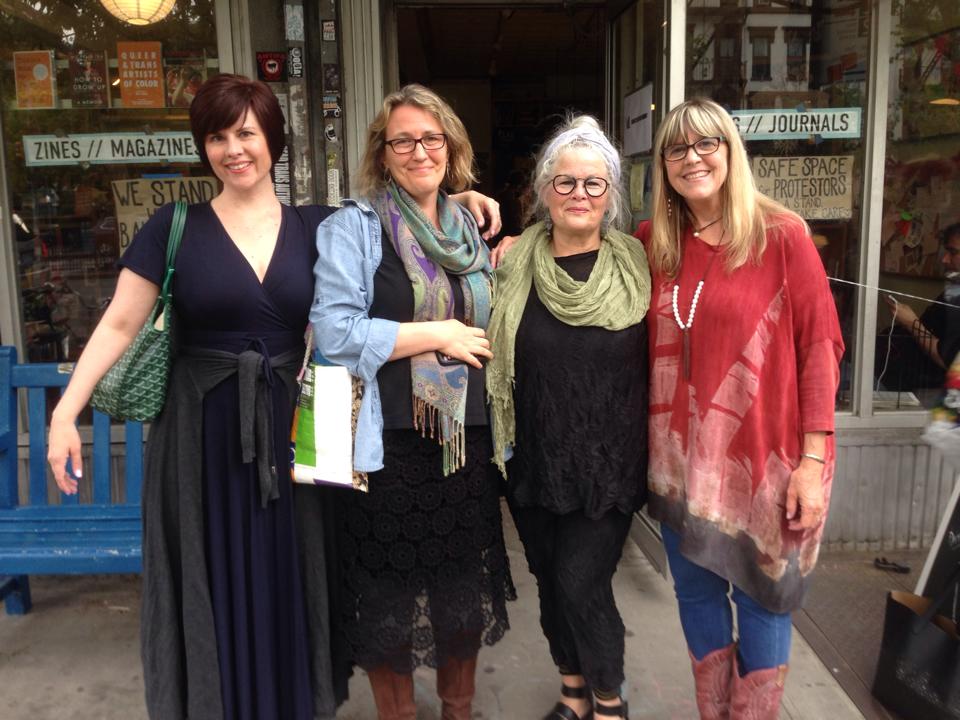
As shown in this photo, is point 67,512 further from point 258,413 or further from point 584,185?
point 584,185

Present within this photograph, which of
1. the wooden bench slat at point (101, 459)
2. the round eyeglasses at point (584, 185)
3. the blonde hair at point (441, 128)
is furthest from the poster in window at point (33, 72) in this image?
the round eyeglasses at point (584, 185)

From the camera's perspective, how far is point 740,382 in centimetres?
214

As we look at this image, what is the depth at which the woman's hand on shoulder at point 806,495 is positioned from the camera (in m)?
2.11

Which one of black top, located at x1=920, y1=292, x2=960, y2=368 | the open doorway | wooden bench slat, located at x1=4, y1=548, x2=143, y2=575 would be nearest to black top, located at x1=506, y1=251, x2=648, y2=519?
wooden bench slat, located at x1=4, y1=548, x2=143, y2=575

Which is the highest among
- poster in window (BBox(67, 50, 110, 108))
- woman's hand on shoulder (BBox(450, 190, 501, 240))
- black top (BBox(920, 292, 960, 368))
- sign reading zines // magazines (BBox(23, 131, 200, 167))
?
poster in window (BBox(67, 50, 110, 108))

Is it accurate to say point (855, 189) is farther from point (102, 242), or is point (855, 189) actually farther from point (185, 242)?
point (102, 242)

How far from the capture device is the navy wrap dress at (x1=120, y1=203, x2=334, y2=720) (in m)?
2.16

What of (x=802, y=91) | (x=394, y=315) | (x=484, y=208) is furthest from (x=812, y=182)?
(x=394, y=315)

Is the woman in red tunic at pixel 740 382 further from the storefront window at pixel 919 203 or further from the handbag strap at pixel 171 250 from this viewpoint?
the storefront window at pixel 919 203

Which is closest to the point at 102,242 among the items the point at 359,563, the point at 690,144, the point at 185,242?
the point at 185,242

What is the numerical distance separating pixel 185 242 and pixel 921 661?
245 cm

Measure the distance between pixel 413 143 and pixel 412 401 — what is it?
67 cm

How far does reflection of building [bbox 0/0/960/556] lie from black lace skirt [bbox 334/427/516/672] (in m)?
1.93

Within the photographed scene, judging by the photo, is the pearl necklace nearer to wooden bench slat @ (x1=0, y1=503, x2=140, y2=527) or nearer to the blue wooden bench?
the blue wooden bench
